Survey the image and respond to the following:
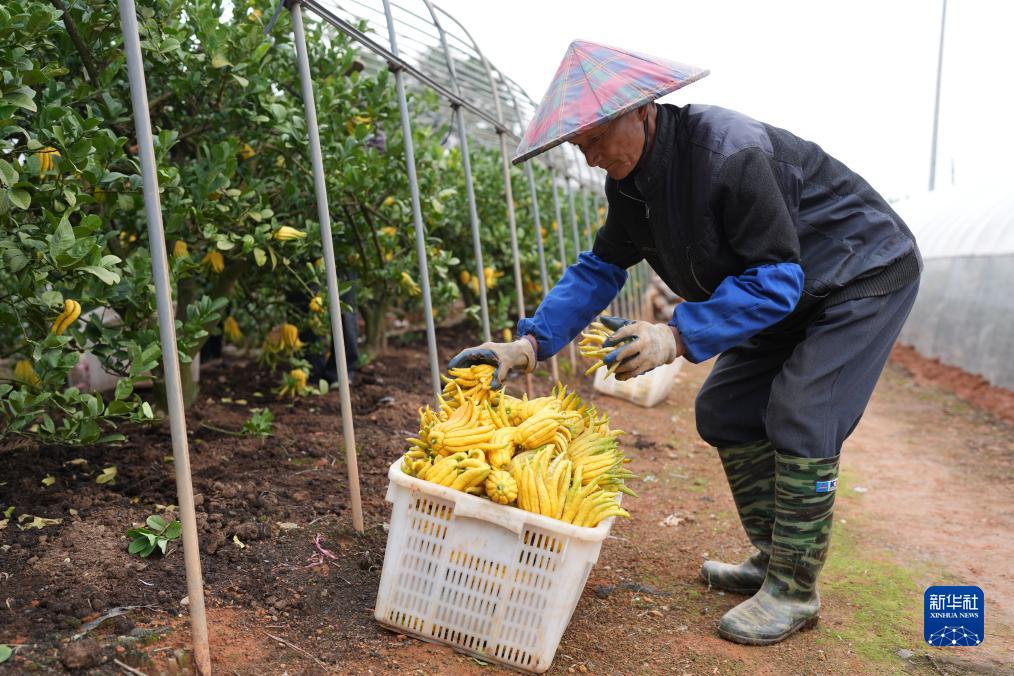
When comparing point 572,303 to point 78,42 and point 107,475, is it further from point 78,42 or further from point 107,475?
point 78,42

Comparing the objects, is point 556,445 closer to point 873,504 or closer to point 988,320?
point 873,504

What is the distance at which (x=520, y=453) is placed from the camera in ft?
8.67

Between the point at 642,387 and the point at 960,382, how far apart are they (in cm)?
415

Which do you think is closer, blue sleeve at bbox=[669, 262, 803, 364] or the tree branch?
blue sleeve at bbox=[669, 262, 803, 364]

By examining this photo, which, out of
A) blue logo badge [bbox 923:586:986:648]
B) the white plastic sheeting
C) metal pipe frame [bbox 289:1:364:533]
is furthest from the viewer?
the white plastic sheeting

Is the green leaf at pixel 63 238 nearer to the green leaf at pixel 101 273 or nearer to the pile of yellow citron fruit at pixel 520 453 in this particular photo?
the green leaf at pixel 101 273

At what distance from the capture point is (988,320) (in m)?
8.61

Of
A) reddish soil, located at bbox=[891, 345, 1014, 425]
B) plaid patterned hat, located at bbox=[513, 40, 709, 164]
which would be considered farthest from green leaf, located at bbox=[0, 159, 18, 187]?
reddish soil, located at bbox=[891, 345, 1014, 425]

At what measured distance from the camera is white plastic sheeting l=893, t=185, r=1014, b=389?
27.1ft

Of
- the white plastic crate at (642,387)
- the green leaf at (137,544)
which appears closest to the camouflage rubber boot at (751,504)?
the green leaf at (137,544)

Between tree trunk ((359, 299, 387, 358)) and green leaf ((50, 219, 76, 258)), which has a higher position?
green leaf ((50, 219, 76, 258))

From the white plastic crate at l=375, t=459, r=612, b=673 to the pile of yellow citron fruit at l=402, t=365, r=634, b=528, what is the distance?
57mm

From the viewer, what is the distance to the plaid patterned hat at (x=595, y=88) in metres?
2.41

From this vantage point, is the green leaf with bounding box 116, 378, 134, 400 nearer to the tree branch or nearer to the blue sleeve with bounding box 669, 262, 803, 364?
the tree branch
